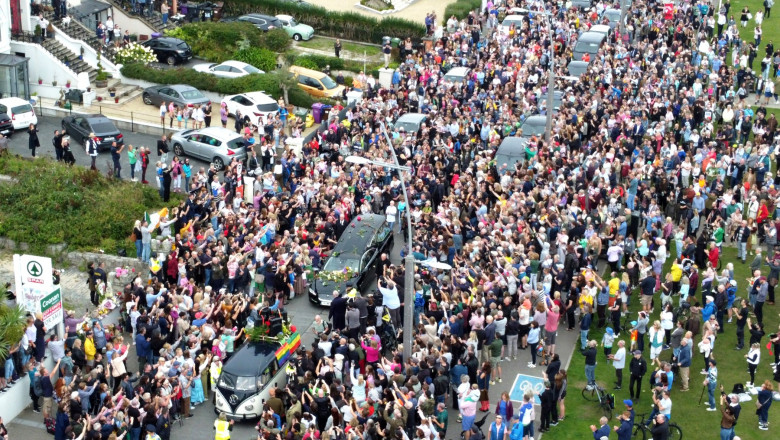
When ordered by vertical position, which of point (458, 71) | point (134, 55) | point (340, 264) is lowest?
point (340, 264)

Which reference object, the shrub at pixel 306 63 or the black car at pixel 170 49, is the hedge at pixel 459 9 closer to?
the shrub at pixel 306 63

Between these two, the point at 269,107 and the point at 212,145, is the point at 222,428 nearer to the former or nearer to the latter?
the point at 212,145

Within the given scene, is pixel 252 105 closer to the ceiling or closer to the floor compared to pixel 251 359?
closer to the ceiling

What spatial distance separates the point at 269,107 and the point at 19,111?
30.3 ft

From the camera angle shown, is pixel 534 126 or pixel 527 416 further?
pixel 534 126

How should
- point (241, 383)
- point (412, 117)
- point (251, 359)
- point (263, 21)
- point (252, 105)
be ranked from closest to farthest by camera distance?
point (241, 383) → point (251, 359) → point (412, 117) → point (252, 105) → point (263, 21)

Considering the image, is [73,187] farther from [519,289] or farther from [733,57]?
[733,57]

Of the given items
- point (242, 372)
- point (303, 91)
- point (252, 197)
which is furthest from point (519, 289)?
point (303, 91)

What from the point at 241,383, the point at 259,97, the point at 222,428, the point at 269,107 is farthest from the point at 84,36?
the point at 222,428

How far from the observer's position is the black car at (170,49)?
167 feet

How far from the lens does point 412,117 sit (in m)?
42.3

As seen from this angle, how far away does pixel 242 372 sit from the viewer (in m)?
26.7

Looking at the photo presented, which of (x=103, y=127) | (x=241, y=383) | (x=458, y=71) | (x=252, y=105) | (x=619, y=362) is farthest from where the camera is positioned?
(x=458, y=71)

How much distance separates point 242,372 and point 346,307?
370 cm
